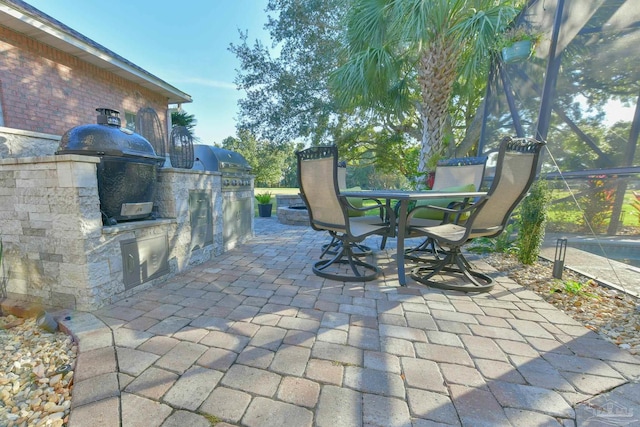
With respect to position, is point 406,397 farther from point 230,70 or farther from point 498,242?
point 230,70

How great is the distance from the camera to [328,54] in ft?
28.0

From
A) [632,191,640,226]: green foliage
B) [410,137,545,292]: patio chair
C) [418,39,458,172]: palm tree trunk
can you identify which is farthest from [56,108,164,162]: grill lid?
[418,39,458,172]: palm tree trunk

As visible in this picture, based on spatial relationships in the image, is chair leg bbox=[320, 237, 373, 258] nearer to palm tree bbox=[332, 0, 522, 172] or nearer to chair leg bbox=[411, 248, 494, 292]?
chair leg bbox=[411, 248, 494, 292]

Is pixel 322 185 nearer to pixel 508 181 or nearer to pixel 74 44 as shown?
pixel 508 181

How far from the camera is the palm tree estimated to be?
160 inches

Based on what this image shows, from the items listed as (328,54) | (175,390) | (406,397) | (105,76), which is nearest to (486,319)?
(406,397)

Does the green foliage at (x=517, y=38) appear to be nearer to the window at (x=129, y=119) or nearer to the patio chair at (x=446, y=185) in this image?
the patio chair at (x=446, y=185)

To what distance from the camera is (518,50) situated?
11.5 feet

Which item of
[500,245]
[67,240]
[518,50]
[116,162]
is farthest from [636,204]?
[67,240]

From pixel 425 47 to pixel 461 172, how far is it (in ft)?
7.69

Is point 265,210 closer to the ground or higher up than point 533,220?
closer to the ground

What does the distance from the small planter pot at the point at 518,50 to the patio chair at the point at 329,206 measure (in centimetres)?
302

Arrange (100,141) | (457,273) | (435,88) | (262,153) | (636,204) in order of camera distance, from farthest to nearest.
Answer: (262,153), (435,88), (457,273), (636,204), (100,141)

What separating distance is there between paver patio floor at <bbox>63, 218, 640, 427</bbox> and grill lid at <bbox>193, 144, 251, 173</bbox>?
8.37 feet
